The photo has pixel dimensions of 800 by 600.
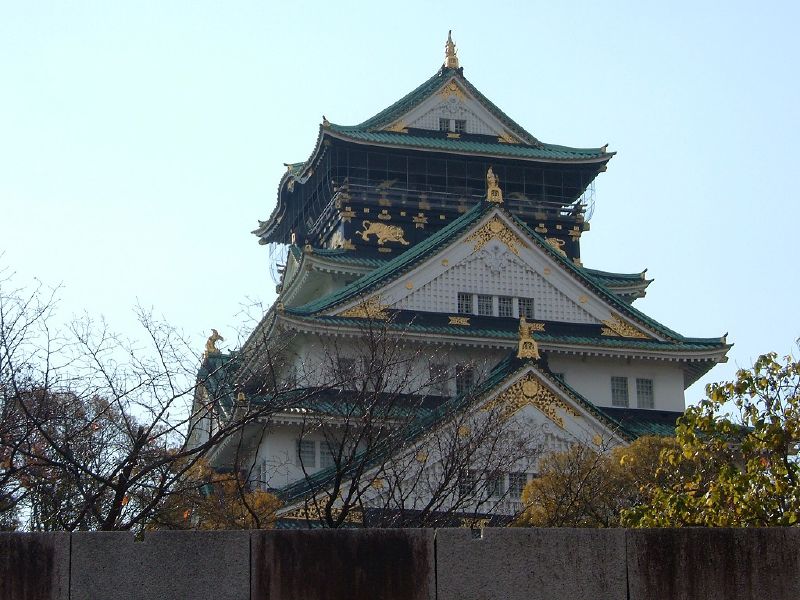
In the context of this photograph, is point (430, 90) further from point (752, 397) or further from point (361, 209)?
point (752, 397)

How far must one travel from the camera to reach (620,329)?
46.2m

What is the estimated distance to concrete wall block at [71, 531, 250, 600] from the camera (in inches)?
571

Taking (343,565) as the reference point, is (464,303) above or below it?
above

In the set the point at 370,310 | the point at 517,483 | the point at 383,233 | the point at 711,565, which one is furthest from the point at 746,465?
the point at 383,233

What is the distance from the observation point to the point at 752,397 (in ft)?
75.0

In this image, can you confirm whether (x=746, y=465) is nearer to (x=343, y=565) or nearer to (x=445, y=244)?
(x=343, y=565)

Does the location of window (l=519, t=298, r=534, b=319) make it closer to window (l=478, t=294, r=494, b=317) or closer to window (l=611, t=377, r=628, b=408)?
window (l=478, t=294, r=494, b=317)

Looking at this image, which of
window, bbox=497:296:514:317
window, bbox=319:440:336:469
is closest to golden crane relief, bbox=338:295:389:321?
window, bbox=319:440:336:469

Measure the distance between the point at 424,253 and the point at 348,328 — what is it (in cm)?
420

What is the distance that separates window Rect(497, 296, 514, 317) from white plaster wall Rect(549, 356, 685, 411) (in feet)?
6.54

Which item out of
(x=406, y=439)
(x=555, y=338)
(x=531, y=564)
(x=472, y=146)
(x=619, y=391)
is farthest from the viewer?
(x=472, y=146)

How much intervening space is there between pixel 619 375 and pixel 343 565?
3273cm

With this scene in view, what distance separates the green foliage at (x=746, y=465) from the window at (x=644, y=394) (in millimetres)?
22677

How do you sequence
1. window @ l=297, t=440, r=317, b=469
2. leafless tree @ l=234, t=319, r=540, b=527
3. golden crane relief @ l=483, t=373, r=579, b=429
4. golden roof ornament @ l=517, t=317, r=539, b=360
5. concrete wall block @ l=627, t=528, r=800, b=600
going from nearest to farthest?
concrete wall block @ l=627, t=528, r=800, b=600, leafless tree @ l=234, t=319, r=540, b=527, golden crane relief @ l=483, t=373, r=579, b=429, golden roof ornament @ l=517, t=317, r=539, b=360, window @ l=297, t=440, r=317, b=469
